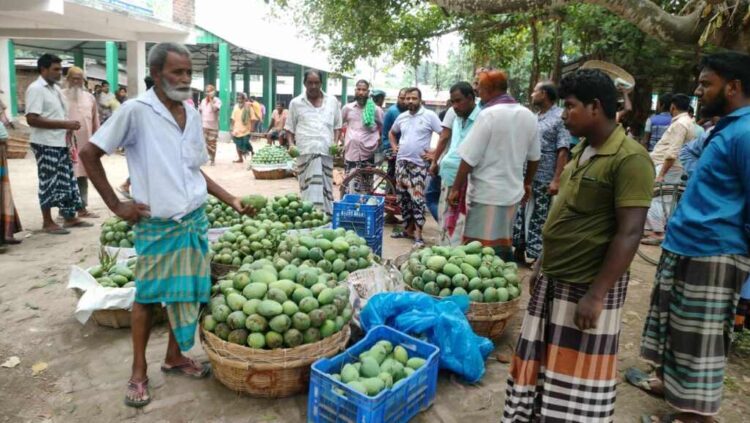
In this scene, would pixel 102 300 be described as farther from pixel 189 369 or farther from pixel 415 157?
pixel 415 157

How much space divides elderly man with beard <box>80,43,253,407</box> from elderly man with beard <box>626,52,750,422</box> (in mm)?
2724

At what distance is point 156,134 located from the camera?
2.71 m

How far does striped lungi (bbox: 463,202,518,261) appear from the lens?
14.1 feet

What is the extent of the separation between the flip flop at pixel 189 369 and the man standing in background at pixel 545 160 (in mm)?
3603

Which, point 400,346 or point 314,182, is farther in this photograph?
point 314,182

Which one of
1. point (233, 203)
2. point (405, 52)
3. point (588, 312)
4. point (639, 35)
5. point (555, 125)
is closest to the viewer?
point (588, 312)

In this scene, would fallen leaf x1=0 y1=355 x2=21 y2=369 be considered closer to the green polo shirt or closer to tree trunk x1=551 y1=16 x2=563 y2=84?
the green polo shirt

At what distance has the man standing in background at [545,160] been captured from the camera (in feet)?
17.0

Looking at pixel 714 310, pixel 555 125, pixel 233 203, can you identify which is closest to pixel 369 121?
pixel 555 125

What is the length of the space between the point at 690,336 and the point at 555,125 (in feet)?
9.48

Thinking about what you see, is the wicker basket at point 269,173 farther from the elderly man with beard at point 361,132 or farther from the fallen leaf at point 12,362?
the fallen leaf at point 12,362

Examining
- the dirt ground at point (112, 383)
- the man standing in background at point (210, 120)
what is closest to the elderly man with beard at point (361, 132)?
the dirt ground at point (112, 383)

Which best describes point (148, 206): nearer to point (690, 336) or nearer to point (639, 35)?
point (690, 336)

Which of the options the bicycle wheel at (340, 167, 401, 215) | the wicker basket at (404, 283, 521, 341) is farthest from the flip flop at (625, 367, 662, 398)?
the bicycle wheel at (340, 167, 401, 215)
